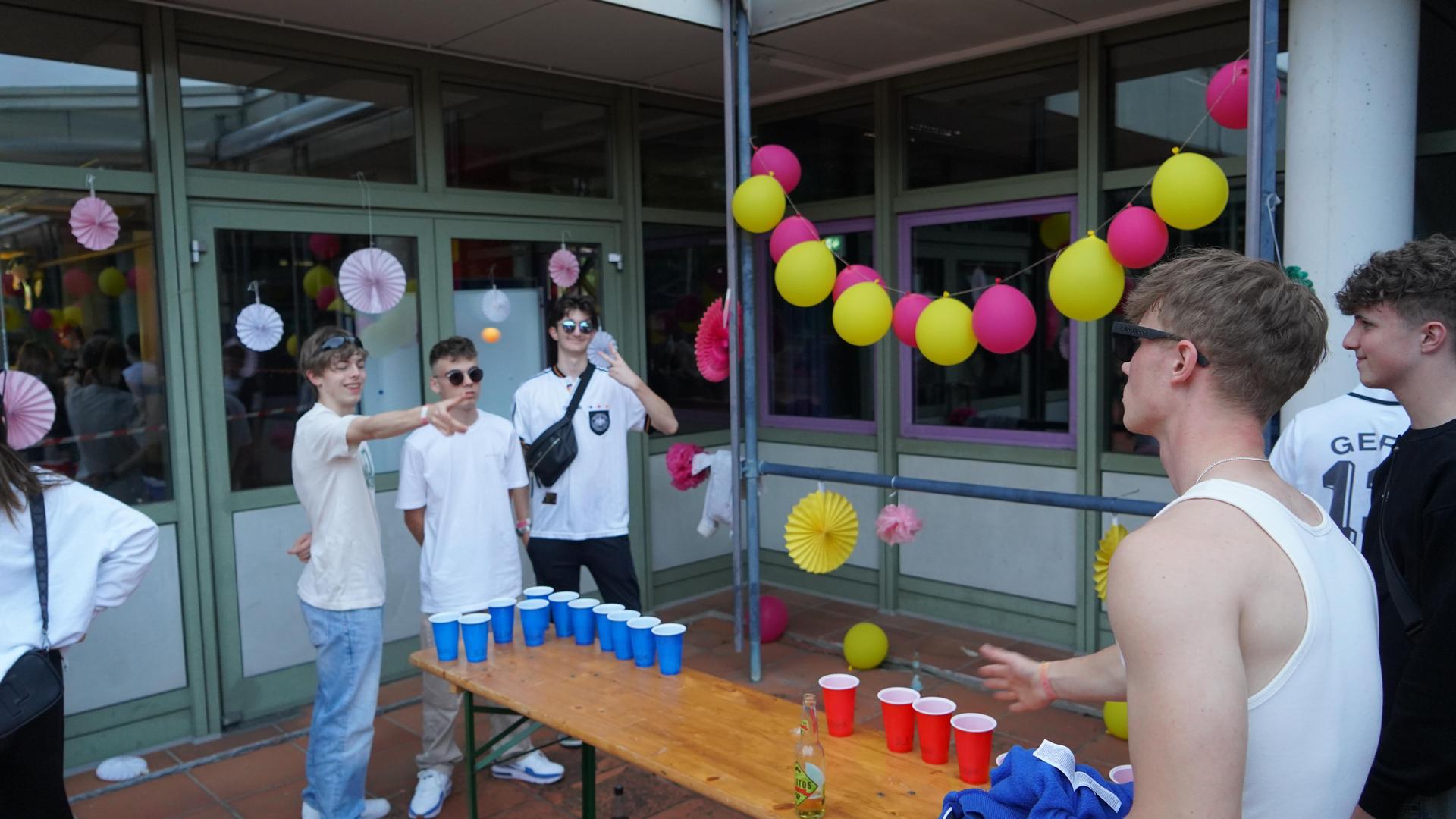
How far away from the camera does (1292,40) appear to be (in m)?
3.41

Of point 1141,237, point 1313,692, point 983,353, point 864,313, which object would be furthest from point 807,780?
point 983,353

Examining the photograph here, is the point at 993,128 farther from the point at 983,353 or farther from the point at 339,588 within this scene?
the point at 339,588

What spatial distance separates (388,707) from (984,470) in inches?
128

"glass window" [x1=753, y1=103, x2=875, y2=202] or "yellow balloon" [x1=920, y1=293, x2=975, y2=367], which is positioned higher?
"glass window" [x1=753, y1=103, x2=875, y2=202]

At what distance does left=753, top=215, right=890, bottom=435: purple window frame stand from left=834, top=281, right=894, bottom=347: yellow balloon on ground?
170cm

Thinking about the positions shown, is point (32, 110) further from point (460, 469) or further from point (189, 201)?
point (460, 469)

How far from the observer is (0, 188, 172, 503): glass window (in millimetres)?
3873

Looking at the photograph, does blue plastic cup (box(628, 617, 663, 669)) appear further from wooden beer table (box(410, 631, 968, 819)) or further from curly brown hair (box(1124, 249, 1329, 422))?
curly brown hair (box(1124, 249, 1329, 422))

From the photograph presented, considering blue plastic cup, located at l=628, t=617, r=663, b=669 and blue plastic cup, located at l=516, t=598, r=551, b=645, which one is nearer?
blue plastic cup, located at l=628, t=617, r=663, b=669

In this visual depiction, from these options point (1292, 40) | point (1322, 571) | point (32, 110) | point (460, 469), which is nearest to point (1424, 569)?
point (1322, 571)

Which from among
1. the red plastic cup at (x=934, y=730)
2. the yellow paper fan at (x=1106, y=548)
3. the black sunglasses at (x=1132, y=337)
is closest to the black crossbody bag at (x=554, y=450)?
the yellow paper fan at (x=1106, y=548)

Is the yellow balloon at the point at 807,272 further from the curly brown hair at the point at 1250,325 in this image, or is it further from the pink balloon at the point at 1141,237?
the curly brown hair at the point at 1250,325

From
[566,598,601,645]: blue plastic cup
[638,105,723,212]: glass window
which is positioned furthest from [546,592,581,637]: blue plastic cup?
[638,105,723,212]: glass window

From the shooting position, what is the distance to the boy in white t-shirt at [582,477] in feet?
13.3
